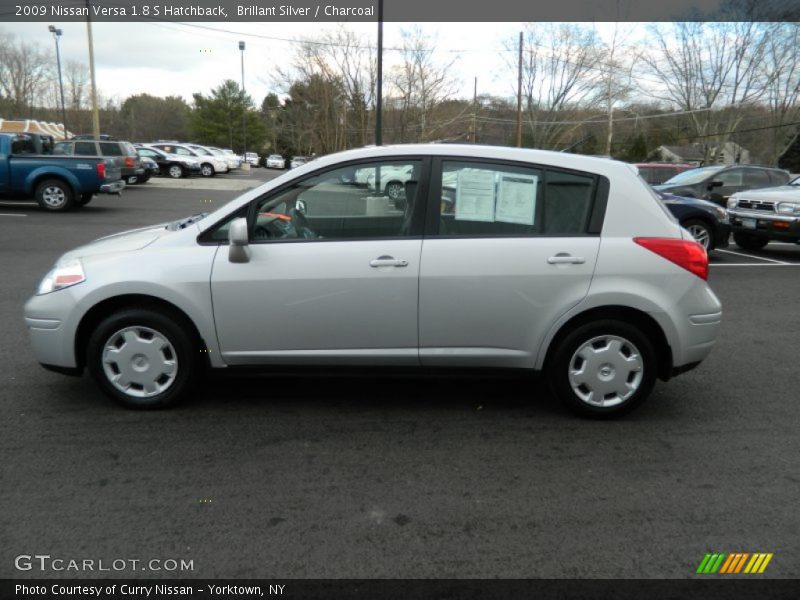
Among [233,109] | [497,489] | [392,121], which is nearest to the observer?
A: [497,489]

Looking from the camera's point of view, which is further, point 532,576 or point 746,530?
point 746,530

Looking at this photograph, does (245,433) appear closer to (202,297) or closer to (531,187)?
(202,297)

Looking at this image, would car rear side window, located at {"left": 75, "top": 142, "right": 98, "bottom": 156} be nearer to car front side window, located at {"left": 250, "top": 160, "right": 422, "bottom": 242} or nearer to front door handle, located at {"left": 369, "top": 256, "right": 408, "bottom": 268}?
car front side window, located at {"left": 250, "top": 160, "right": 422, "bottom": 242}

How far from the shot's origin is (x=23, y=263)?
9.86 meters

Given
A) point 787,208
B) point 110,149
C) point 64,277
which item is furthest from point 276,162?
point 64,277

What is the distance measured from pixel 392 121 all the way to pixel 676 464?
76.6 feet

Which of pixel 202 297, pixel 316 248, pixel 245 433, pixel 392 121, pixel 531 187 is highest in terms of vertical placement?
pixel 392 121

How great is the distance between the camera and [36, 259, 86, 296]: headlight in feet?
14.0

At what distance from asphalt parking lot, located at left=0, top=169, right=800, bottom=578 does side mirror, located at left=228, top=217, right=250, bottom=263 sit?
104 centimetres

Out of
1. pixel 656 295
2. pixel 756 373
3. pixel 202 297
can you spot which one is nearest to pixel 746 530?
pixel 656 295

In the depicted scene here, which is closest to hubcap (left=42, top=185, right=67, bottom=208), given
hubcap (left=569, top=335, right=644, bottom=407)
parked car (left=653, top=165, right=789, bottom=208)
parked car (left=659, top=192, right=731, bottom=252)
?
parked car (left=659, top=192, right=731, bottom=252)

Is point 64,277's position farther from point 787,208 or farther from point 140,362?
point 787,208

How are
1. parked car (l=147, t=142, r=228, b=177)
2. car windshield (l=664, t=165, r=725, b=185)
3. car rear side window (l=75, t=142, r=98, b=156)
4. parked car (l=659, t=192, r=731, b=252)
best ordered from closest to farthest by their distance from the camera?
parked car (l=659, t=192, r=731, b=252) → car windshield (l=664, t=165, r=725, b=185) → car rear side window (l=75, t=142, r=98, b=156) → parked car (l=147, t=142, r=228, b=177)

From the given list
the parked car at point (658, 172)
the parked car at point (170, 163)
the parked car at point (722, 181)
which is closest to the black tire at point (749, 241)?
the parked car at point (722, 181)
